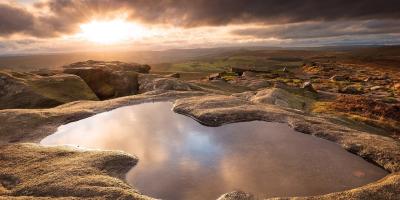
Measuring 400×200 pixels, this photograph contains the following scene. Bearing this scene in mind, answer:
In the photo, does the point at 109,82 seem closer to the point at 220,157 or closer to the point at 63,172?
the point at 220,157

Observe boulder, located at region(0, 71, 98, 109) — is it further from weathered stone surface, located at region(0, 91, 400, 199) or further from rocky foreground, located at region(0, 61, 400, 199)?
weathered stone surface, located at region(0, 91, 400, 199)

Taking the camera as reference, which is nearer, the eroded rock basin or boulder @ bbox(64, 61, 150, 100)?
the eroded rock basin

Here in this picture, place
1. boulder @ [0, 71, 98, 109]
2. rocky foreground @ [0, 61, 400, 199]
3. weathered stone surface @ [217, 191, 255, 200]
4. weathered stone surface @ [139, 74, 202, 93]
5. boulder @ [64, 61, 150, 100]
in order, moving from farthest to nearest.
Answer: boulder @ [64, 61, 150, 100] → weathered stone surface @ [139, 74, 202, 93] → boulder @ [0, 71, 98, 109] → rocky foreground @ [0, 61, 400, 199] → weathered stone surface @ [217, 191, 255, 200]

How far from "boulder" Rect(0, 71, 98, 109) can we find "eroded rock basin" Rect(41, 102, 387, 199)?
19.4 metres

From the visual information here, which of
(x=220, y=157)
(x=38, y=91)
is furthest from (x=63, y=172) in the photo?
(x=38, y=91)

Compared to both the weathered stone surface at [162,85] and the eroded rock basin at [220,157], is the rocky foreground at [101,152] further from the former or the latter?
the eroded rock basin at [220,157]

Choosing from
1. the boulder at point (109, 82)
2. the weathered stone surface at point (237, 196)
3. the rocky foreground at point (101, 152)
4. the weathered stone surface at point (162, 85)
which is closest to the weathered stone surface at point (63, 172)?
the rocky foreground at point (101, 152)

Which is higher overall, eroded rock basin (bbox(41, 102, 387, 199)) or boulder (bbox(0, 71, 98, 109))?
boulder (bbox(0, 71, 98, 109))

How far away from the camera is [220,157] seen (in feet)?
72.2

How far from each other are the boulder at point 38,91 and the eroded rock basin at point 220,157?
19.4 metres

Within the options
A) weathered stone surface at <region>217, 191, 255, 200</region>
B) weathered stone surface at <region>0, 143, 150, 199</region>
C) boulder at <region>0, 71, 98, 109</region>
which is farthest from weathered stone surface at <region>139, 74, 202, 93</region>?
weathered stone surface at <region>217, 191, 255, 200</region>

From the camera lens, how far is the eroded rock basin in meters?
17.8

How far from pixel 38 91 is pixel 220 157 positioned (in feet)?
126

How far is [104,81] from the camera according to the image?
63.3 m
